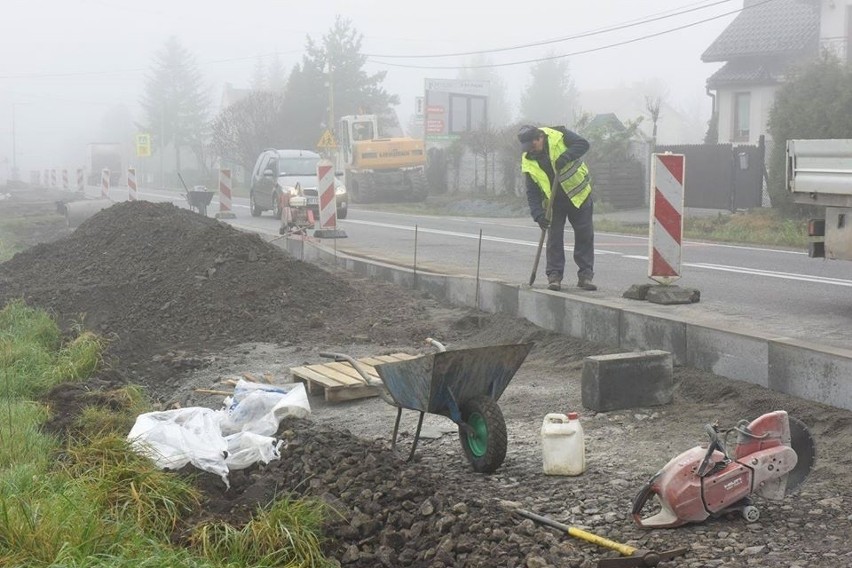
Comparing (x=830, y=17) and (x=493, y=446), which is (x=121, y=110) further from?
(x=493, y=446)

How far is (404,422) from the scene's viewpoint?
24.0ft

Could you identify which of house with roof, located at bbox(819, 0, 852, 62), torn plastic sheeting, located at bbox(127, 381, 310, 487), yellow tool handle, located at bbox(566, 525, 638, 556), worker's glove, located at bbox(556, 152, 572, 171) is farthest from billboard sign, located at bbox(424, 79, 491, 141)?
yellow tool handle, located at bbox(566, 525, 638, 556)

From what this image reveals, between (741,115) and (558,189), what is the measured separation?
32.9 m

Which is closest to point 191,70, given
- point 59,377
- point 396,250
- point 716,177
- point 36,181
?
point 36,181

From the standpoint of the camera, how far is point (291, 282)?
1201 centimetres

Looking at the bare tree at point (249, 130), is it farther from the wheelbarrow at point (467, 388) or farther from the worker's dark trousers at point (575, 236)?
the wheelbarrow at point (467, 388)

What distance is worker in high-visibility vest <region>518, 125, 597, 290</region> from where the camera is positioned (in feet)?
32.1

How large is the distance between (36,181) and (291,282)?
69.8 meters

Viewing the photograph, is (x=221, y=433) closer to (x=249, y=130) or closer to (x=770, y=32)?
(x=770, y=32)

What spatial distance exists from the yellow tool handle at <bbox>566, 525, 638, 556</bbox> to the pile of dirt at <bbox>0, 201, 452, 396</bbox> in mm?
5009

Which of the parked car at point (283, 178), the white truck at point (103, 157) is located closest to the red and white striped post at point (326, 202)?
the parked car at point (283, 178)

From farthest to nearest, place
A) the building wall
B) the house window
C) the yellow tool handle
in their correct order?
the house window < the building wall < the yellow tool handle

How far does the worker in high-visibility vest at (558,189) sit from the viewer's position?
9.77 meters

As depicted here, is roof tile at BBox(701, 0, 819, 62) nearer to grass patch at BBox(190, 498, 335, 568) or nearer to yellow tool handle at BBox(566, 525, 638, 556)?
yellow tool handle at BBox(566, 525, 638, 556)
